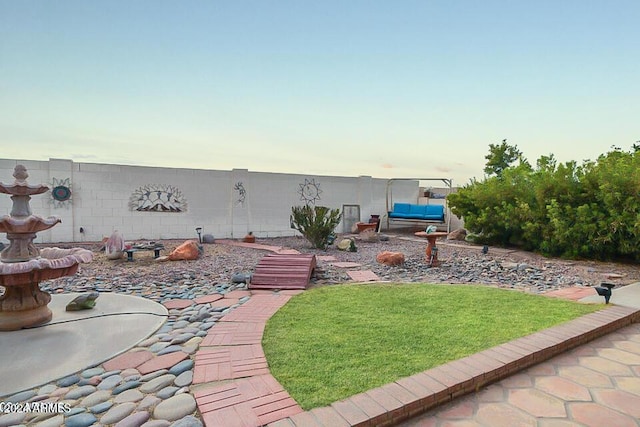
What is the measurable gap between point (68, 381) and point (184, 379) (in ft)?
2.51

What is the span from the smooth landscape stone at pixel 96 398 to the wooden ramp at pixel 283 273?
8.14 feet

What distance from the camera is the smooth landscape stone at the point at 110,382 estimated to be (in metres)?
2.06

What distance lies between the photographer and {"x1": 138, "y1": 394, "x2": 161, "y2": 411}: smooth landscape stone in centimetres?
184

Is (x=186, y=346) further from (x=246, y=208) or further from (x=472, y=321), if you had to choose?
(x=246, y=208)

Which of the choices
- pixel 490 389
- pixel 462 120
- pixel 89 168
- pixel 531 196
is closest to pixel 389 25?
pixel 462 120

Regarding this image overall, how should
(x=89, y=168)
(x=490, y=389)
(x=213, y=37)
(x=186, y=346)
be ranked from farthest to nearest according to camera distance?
(x=89, y=168) < (x=213, y=37) < (x=186, y=346) < (x=490, y=389)

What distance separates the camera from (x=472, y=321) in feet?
9.95

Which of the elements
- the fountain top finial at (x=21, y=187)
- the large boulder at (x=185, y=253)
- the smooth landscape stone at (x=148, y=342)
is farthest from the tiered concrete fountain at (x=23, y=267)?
the large boulder at (x=185, y=253)

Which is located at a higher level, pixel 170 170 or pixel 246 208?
pixel 170 170

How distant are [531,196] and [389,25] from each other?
496 centimetres

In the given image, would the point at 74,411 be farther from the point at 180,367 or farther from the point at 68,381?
the point at 180,367

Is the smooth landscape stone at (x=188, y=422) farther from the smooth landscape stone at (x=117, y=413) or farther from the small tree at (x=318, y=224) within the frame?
the small tree at (x=318, y=224)

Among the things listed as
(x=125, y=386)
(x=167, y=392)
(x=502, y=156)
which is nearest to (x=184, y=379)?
(x=167, y=392)

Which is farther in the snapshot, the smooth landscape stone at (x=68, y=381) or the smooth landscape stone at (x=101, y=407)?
the smooth landscape stone at (x=68, y=381)
